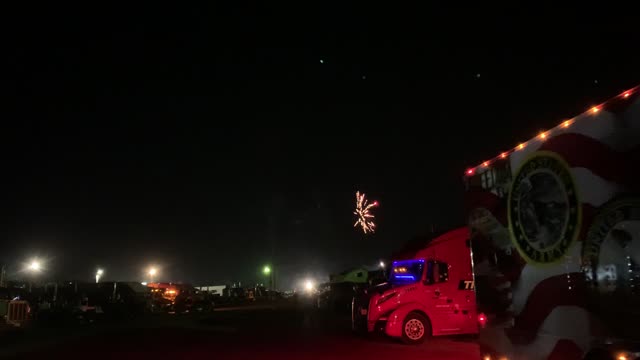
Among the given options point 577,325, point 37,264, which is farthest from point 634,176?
point 37,264

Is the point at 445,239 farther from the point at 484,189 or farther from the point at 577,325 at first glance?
the point at 577,325

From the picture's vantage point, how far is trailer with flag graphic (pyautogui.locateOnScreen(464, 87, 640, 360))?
216 inches

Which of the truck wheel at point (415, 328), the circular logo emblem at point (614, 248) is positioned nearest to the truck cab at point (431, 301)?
the truck wheel at point (415, 328)

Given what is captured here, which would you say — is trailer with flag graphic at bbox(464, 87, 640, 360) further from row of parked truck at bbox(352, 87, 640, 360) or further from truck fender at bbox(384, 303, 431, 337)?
truck fender at bbox(384, 303, 431, 337)

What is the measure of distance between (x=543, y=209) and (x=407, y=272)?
29.1 feet

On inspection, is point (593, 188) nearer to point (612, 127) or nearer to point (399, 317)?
point (612, 127)

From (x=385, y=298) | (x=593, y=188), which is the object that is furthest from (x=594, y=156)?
(x=385, y=298)

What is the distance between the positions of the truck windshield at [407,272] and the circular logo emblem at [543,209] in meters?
→ 7.66

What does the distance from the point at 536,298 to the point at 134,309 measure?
26968 millimetres

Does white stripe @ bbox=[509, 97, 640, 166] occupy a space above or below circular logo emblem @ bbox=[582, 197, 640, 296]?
above

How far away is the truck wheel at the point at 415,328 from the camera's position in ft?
47.2

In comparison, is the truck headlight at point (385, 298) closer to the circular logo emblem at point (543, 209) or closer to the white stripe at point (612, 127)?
the circular logo emblem at point (543, 209)

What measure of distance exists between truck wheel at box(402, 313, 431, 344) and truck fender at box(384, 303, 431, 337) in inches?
4.1

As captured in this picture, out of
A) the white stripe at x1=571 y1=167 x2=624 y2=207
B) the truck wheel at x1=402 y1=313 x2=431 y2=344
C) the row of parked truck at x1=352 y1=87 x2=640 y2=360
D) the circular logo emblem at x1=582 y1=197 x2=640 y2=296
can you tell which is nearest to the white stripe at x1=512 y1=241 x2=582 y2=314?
the row of parked truck at x1=352 y1=87 x2=640 y2=360
